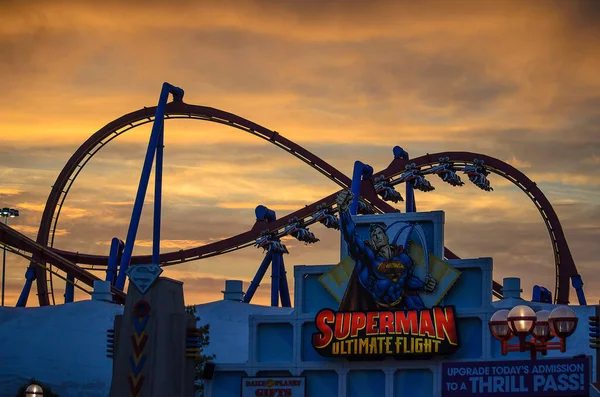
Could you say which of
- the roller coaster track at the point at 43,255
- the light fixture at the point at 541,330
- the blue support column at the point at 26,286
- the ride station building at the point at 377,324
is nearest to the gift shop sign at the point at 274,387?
the ride station building at the point at 377,324

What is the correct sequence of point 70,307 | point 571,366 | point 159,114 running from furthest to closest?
point 70,307 < point 159,114 < point 571,366

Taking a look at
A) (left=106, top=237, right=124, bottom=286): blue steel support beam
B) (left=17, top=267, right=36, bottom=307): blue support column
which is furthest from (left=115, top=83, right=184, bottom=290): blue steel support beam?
(left=17, top=267, right=36, bottom=307): blue support column

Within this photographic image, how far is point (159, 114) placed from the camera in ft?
199

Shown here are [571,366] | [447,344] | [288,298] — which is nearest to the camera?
[571,366]

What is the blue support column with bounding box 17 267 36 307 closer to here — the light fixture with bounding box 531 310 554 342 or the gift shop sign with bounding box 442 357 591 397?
the gift shop sign with bounding box 442 357 591 397

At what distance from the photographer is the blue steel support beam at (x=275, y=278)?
6749 centimetres

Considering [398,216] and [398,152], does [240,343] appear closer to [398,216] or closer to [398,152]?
[398,152]

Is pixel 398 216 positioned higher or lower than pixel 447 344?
higher

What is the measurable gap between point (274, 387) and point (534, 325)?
14.6 m

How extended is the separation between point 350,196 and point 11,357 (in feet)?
92.4

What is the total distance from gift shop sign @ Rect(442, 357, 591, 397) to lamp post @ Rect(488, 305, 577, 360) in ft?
17.8

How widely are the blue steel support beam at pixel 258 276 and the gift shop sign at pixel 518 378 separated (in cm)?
3248

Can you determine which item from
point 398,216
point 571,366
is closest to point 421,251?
point 398,216

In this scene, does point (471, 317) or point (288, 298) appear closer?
point (471, 317)
